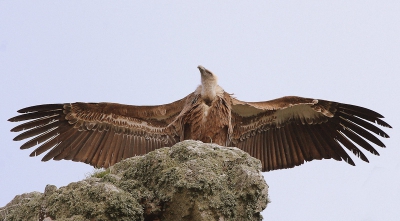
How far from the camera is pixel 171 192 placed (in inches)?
289

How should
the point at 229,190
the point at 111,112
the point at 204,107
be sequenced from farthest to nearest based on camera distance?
1. the point at 111,112
2. the point at 204,107
3. the point at 229,190

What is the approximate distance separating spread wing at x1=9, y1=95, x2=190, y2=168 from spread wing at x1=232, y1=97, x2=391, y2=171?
4.80ft

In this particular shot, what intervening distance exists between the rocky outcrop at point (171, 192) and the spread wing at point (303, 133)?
146 inches

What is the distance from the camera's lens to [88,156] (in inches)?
450

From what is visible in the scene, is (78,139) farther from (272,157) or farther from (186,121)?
(272,157)

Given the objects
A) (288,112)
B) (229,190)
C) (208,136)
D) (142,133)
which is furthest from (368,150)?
(229,190)

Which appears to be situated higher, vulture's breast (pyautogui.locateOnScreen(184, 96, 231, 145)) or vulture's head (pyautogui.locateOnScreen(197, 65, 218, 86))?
vulture's head (pyautogui.locateOnScreen(197, 65, 218, 86))

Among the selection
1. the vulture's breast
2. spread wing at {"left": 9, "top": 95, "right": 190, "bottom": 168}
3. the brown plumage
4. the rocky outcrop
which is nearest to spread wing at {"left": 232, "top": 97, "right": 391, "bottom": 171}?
the brown plumage

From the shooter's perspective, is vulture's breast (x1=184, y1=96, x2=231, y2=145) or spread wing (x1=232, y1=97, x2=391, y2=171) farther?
spread wing (x1=232, y1=97, x2=391, y2=171)

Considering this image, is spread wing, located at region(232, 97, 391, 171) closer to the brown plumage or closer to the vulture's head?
the brown plumage

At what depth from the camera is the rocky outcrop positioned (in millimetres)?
7207

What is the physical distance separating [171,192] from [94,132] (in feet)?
14.6

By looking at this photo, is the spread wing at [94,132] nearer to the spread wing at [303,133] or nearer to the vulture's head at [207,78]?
the vulture's head at [207,78]

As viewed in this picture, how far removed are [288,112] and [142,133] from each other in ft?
8.82
